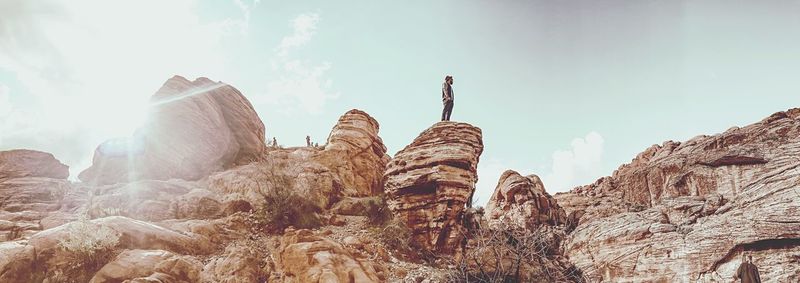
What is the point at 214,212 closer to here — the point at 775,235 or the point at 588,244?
the point at 588,244

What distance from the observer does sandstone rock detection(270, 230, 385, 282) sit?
10.1 meters

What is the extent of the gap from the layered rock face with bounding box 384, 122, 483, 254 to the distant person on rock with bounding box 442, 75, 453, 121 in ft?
5.07

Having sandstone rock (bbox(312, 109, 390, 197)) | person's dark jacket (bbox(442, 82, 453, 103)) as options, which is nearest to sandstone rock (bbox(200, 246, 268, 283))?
sandstone rock (bbox(312, 109, 390, 197))

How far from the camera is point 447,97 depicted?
18016 millimetres

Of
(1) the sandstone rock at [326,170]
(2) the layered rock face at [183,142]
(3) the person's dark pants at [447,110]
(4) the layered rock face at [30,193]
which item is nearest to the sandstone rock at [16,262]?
(4) the layered rock face at [30,193]

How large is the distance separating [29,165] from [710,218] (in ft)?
82.1

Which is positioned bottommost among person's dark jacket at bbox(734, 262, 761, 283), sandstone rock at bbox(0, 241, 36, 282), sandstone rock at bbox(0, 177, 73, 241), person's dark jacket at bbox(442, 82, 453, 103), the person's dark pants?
sandstone rock at bbox(0, 241, 36, 282)

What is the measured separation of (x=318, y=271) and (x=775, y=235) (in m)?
10.5

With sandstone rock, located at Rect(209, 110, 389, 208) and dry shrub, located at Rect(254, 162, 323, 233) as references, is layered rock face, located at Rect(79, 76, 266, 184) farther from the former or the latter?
dry shrub, located at Rect(254, 162, 323, 233)

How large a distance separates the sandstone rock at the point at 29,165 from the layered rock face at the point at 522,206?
19036mm

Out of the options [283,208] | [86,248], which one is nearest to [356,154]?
[283,208]

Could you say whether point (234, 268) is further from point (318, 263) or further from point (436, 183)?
point (436, 183)

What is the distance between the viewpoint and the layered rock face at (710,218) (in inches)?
357

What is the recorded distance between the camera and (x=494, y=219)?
15898mm
